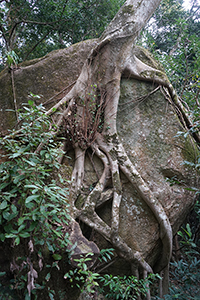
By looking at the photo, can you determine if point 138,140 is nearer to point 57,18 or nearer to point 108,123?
point 108,123

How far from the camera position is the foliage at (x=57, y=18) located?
4.99 metres

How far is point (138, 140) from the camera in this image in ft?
10.8

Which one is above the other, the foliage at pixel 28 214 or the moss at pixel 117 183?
the foliage at pixel 28 214

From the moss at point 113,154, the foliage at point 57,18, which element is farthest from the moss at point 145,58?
the moss at point 113,154

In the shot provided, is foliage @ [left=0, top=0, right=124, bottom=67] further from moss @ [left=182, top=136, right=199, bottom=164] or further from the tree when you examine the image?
moss @ [left=182, top=136, right=199, bottom=164]

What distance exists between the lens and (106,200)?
2.68 metres

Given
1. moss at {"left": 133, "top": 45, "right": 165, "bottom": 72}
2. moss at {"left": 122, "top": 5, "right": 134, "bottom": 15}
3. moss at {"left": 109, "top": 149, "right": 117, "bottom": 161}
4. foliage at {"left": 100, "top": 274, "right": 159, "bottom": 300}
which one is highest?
moss at {"left": 122, "top": 5, "right": 134, "bottom": 15}

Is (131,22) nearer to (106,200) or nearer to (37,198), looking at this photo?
(106,200)

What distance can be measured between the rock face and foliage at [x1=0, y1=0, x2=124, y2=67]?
182 cm

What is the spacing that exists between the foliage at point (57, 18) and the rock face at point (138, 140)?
5.97ft

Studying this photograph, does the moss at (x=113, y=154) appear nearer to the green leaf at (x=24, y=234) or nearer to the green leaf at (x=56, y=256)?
the green leaf at (x=56, y=256)

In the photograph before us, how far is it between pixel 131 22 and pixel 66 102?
1589 millimetres

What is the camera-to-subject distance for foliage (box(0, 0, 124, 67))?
16.4ft

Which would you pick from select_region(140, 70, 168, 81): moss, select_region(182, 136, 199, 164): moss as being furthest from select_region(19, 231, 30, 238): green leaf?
select_region(140, 70, 168, 81): moss
